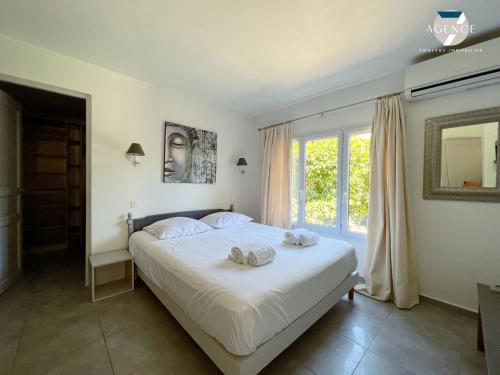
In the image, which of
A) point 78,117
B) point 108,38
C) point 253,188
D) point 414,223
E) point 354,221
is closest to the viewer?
point 108,38

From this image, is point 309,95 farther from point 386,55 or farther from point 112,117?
point 112,117

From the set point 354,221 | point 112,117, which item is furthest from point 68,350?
point 354,221

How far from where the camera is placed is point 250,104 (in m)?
3.63

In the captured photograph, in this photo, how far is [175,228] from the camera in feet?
8.57

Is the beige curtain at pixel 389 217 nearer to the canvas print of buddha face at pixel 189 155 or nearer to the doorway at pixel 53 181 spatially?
the canvas print of buddha face at pixel 189 155

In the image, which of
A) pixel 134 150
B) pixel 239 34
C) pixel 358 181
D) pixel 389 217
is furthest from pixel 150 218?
pixel 389 217

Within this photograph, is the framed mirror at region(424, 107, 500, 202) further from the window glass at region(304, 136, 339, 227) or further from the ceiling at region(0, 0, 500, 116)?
the window glass at region(304, 136, 339, 227)

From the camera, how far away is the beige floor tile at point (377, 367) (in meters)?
1.45

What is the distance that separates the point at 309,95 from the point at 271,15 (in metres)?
1.73

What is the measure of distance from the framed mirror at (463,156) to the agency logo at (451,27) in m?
0.73

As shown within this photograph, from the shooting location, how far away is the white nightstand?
2.29m

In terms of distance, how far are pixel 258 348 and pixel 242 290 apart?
0.35m

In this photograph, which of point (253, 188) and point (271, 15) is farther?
point (253, 188)

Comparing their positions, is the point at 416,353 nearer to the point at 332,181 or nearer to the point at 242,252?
the point at 242,252
